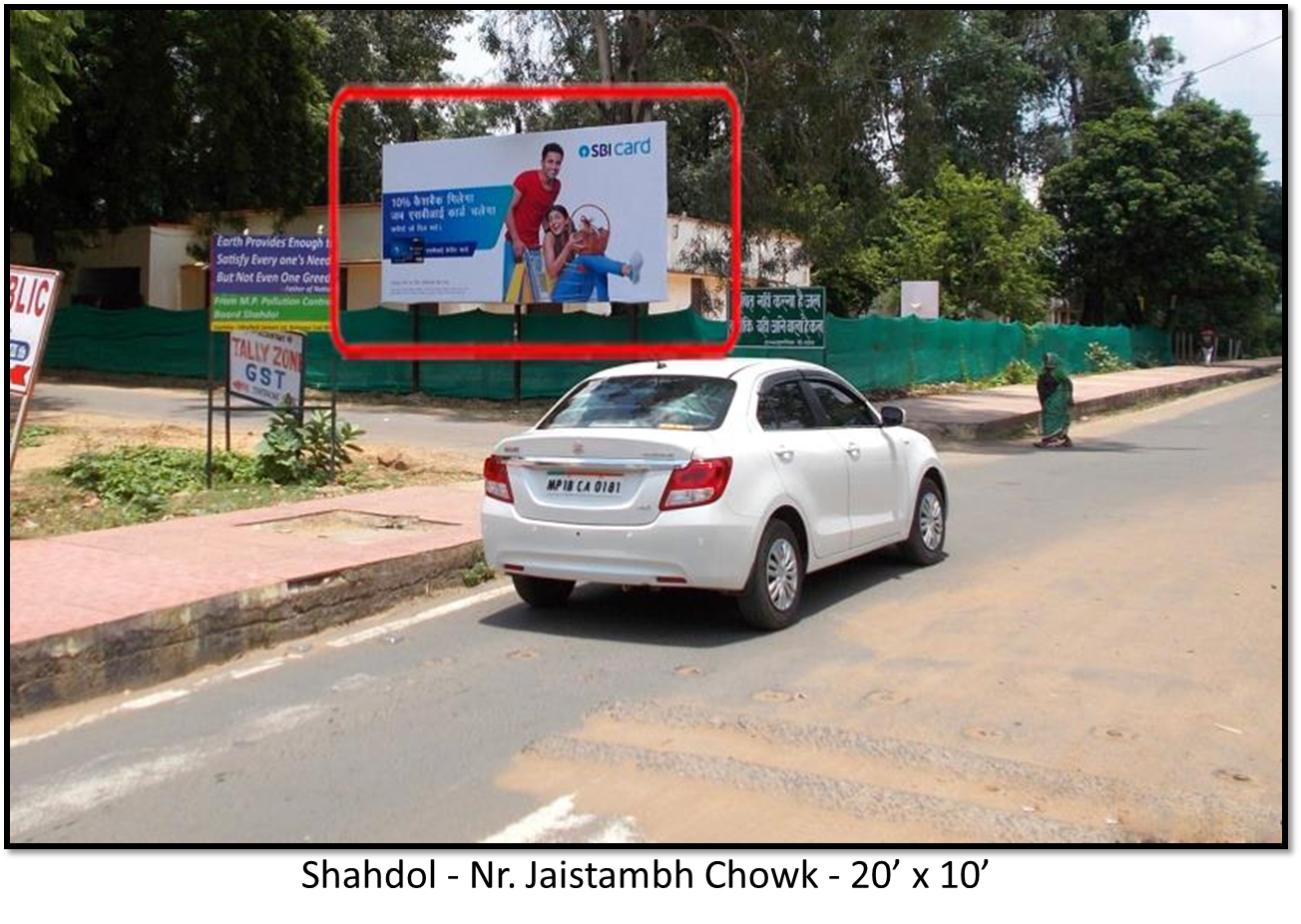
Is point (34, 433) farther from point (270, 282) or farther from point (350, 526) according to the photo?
point (350, 526)

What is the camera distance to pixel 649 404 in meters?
7.13

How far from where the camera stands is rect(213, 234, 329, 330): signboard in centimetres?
1160

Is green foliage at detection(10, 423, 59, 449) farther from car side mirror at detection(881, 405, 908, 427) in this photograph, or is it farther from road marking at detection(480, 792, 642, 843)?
road marking at detection(480, 792, 642, 843)

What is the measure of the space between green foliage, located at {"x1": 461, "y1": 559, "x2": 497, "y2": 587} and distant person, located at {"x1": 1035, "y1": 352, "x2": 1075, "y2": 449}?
1147 centimetres

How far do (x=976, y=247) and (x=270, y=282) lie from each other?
27.4 meters

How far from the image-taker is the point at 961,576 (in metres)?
8.23

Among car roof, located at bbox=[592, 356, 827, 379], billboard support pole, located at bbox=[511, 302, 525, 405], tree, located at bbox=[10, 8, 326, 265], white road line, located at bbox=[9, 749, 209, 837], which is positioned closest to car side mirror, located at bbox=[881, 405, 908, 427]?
car roof, located at bbox=[592, 356, 827, 379]

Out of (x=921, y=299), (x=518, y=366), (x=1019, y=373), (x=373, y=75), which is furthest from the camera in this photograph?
(x=373, y=75)

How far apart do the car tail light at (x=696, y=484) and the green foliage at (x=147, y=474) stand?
17.7 ft

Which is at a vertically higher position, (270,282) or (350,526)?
(270,282)

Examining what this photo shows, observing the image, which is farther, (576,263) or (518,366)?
(518,366)

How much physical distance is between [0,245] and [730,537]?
419 centimetres

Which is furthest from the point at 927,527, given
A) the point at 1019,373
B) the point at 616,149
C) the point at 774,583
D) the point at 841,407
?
the point at 1019,373

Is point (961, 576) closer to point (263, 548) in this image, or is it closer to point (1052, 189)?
point (263, 548)
